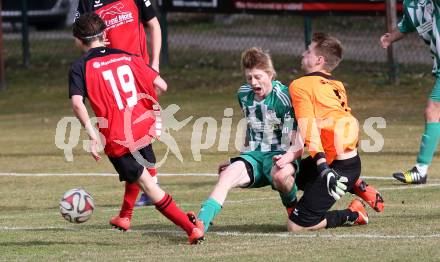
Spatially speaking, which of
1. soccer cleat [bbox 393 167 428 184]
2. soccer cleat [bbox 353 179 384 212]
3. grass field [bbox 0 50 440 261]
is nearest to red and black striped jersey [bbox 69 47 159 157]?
grass field [bbox 0 50 440 261]

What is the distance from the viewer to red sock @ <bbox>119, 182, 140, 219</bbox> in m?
9.70

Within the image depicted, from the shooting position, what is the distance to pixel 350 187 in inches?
379

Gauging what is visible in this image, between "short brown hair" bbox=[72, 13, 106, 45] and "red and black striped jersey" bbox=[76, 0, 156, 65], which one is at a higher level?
"short brown hair" bbox=[72, 13, 106, 45]

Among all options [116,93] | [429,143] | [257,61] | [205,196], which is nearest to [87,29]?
[116,93]

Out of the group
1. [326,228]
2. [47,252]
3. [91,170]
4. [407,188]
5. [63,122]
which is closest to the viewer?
[47,252]

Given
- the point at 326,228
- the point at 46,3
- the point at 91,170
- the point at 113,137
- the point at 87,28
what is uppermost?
the point at 87,28

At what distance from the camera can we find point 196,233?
28.7ft

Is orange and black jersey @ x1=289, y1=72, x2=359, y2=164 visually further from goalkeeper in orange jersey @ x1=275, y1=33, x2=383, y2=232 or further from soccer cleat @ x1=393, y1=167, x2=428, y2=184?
soccer cleat @ x1=393, y1=167, x2=428, y2=184

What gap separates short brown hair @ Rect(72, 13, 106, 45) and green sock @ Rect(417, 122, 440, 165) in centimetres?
404

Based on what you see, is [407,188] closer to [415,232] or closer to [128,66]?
[415,232]

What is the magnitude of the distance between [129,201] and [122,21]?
2446 millimetres

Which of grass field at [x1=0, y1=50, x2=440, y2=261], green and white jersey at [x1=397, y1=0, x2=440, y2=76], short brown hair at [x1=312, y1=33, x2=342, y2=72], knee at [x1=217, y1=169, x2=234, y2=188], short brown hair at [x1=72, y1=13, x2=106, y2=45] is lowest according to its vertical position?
grass field at [x1=0, y1=50, x2=440, y2=261]

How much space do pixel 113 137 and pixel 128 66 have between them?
560mm

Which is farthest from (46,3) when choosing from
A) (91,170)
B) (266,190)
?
(266,190)
